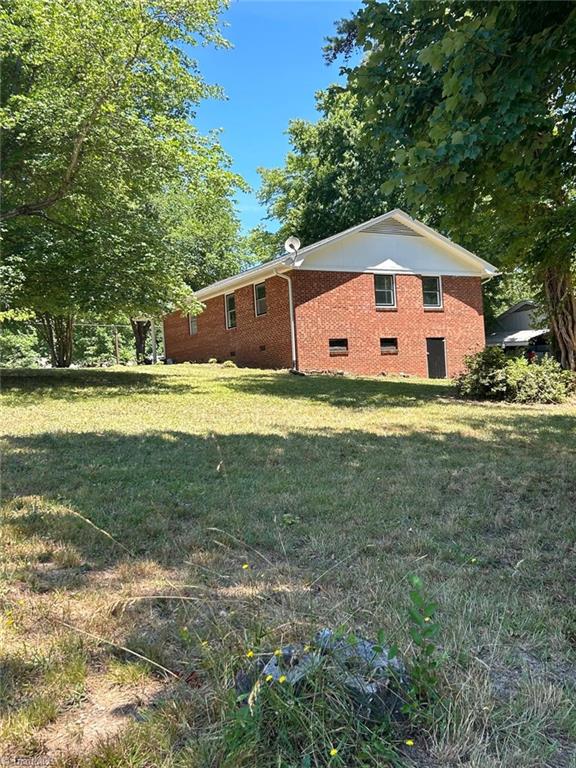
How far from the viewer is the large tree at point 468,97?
3.75 meters

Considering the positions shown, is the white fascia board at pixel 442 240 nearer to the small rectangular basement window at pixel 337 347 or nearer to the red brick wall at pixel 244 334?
the small rectangular basement window at pixel 337 347

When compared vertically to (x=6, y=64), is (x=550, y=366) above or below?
below

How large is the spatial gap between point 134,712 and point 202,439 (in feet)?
16.0

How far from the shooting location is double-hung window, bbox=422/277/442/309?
66.3 feet

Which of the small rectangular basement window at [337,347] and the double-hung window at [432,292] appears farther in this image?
the double-hung window at [432,292]

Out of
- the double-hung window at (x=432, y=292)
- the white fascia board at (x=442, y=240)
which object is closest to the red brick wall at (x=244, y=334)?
the white fascia board at (x=442, y=240)

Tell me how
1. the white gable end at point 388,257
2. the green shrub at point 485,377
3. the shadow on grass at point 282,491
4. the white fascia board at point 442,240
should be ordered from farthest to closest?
the white fascia board at point 442,240 → the white gable end at point 388,257 → the green shrub at point 485,377 → the shadow on grass at point 282,491

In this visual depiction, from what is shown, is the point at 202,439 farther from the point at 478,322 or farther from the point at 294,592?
the point at 478,322

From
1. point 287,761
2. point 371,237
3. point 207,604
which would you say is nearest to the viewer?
point 287,761

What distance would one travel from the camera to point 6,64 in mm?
12031

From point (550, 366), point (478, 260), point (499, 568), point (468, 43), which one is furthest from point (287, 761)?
point (478, 260)

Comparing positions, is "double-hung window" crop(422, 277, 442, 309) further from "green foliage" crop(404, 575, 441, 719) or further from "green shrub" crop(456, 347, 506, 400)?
"green foliage" crop(404, 575, 441, 719)

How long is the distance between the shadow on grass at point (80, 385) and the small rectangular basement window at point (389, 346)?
759 centimetres

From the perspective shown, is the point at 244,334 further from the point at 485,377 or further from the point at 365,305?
the point at 485,377
